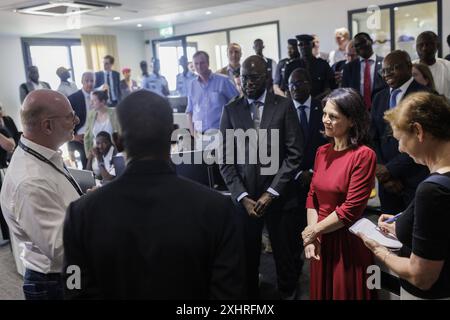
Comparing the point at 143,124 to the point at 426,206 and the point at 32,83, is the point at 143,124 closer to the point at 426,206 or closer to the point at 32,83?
the point at 426,206

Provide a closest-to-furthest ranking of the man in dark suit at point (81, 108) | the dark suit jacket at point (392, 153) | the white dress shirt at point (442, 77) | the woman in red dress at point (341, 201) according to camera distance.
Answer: the woman in red dress at point (341, 201) < the dark suit jacket at point (392, 153) < the white dress shirt at point (442, 77) < the man in dark suit at point (81, 108)

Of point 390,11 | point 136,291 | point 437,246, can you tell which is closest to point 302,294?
point 437,246

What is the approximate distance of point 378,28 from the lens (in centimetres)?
Result: 854

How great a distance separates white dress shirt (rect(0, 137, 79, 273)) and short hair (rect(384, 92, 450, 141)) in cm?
125

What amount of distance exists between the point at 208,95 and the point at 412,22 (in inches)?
238

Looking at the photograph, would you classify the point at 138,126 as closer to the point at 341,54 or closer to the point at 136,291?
the point at 136,291

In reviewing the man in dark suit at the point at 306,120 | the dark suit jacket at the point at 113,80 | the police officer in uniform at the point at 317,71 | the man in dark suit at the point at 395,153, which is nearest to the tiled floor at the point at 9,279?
the man in dark suit at the point at 306,120

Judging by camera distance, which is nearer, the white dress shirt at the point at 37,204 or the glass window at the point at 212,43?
the white dress shirt at the point at 37,204

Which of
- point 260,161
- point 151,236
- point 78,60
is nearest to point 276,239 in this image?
point 260,161

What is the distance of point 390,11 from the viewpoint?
8.22 m

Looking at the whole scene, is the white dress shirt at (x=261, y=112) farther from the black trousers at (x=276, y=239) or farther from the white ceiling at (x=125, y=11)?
the white ceiling at (x=125, y=11)

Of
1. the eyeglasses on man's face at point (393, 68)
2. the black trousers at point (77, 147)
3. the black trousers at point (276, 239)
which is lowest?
the black trousers at point (276, 239)

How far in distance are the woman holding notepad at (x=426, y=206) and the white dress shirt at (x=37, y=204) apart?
1.20 metres

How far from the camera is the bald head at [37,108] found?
1.57 metres
